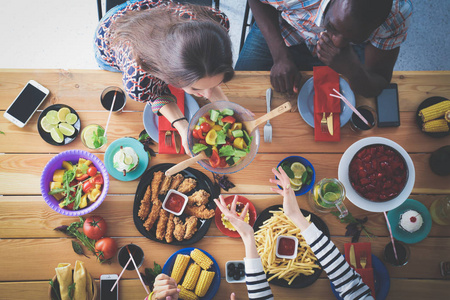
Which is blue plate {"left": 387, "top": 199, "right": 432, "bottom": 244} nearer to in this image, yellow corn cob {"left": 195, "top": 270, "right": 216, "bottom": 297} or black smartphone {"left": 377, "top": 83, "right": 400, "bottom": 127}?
black smartphone {"left": 377, "top": 83, "right": 400, "bottom": 127}

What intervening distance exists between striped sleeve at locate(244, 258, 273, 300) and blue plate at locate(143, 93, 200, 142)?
0.88m

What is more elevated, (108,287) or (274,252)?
(274,252)

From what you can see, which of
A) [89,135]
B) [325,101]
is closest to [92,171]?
[89,135]

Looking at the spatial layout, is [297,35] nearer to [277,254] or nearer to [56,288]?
[277,254]

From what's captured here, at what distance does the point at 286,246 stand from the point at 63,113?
58.6 inches

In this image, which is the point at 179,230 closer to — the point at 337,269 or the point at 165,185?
the point at 165,185

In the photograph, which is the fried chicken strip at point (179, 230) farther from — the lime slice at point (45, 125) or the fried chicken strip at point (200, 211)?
the lime slice at point (45, 125)

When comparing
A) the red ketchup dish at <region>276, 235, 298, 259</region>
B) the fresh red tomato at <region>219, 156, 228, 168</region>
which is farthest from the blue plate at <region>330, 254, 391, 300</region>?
the fresh red tomato at <region>219, 156, 228, 168</region>

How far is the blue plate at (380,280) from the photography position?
5.43 ft

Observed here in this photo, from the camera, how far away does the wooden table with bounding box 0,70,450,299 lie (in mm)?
1700

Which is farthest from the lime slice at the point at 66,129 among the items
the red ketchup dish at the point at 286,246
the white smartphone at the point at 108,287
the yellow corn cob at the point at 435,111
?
the yellow corn cob at the point at 435,111

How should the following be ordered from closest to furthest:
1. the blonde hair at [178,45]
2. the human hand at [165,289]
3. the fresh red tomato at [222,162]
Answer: the blonde hair at [178,45] → the human hand at [165,289] → the fresh red tomato at [222,162]

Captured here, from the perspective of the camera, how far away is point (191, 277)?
1.62m

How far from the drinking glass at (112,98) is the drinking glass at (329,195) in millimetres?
1227
